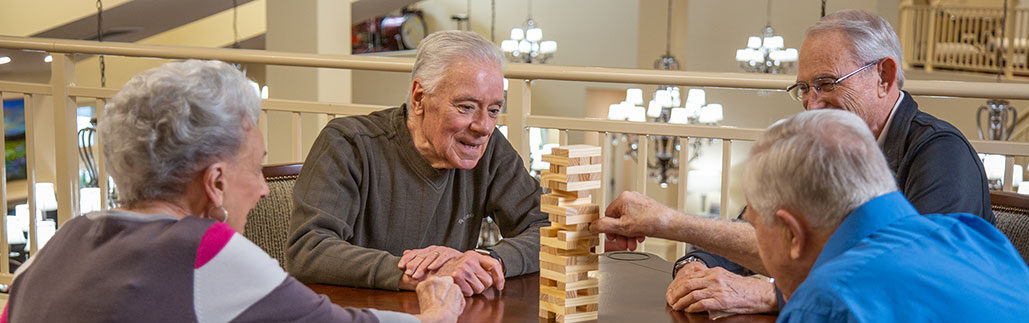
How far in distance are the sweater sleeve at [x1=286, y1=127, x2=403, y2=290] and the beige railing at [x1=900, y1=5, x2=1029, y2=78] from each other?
11012 millimetres

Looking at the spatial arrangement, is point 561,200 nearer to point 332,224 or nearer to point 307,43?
point 332,224

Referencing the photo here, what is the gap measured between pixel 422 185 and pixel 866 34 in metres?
0.96

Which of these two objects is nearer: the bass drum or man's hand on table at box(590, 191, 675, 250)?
man's hand on table at box(590, 191, 675, 250)

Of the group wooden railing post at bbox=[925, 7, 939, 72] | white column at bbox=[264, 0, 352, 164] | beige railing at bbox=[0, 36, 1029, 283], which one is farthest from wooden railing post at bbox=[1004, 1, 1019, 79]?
beige railing at bbox=[0, 36, 1029, 283]

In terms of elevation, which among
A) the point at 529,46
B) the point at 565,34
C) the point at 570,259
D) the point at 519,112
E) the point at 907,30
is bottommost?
the point at 570,259

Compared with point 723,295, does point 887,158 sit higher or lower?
higher

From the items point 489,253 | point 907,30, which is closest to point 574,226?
point 489,253

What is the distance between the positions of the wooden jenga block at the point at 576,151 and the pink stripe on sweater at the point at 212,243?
21.2 inches

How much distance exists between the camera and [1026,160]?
947cm

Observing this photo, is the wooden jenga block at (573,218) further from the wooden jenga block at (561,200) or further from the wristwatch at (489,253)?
the wristwatch at (489,253)

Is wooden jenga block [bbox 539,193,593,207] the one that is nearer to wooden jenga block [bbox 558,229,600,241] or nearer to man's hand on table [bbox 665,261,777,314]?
wooden jenga block [bbox 558,229,600,241]

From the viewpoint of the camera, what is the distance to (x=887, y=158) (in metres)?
1.86

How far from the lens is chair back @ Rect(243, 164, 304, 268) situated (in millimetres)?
2223

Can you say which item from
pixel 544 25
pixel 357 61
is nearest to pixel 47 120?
pixel 544 25
